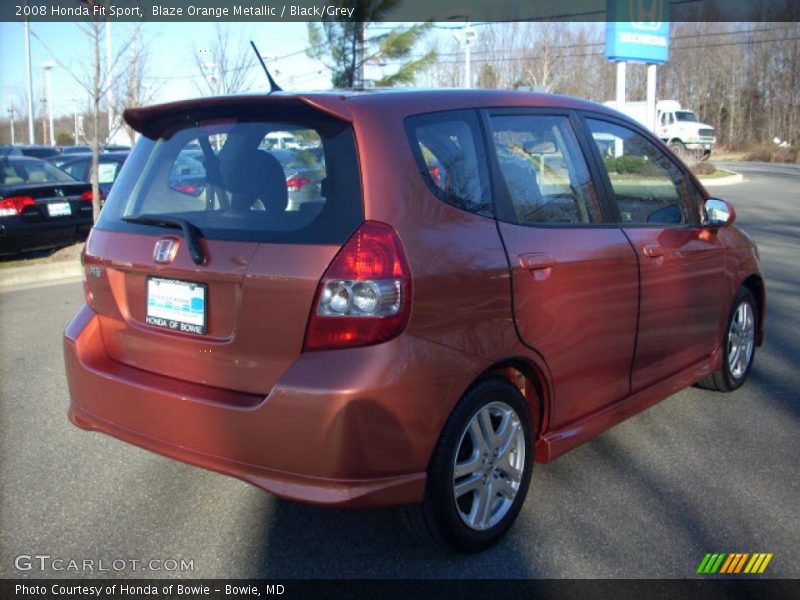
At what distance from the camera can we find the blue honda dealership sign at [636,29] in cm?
2378

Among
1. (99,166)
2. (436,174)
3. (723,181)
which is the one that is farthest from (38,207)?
(723,181)


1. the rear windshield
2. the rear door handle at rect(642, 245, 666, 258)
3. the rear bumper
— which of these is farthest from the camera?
the rear door handle at rect(642, 245, 666, 258)

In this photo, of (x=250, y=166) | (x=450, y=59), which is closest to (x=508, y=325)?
(x=250, y=166)

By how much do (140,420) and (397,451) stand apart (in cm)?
105

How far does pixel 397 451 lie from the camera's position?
2748mm

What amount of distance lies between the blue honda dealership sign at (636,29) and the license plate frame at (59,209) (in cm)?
1788

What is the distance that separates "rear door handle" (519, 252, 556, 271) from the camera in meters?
3.21

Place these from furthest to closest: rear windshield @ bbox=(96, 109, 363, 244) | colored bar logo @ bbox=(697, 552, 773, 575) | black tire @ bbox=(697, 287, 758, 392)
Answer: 1. black tire @ bbox=(697, 287, 758, 392)
2. colored bar logo @ bbox=(697, 552, 773, 575)
3. rear windshield @ bbox=(96, 109, 363, 244)

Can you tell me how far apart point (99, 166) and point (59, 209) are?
147 inches

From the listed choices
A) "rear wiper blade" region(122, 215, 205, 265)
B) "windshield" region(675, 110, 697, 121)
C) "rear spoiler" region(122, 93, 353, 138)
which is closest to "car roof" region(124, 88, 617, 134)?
"rear spoiler" region(122, 93, 353, 138)

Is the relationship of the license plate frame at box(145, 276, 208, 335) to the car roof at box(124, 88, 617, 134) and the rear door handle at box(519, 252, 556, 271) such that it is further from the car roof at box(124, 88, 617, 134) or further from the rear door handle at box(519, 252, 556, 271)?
the rear door handle at box(519, 252, 556, 271)

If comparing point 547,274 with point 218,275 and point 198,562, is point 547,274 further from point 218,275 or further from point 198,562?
point 198,562

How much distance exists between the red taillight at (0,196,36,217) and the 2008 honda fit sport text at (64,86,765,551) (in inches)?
307

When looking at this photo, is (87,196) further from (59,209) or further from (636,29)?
(636,29)
